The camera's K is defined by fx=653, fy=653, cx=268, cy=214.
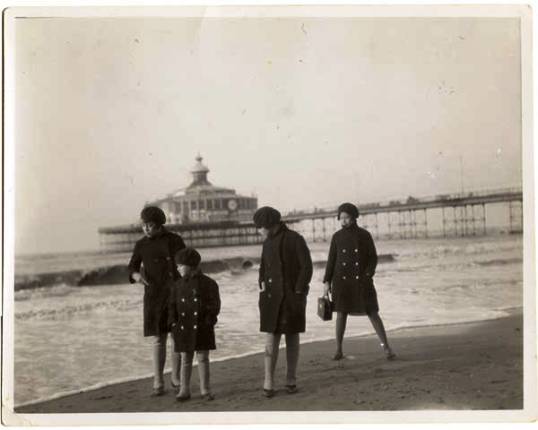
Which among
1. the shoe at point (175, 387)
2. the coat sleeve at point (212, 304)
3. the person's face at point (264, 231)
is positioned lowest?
the shoe at point (175, 387)

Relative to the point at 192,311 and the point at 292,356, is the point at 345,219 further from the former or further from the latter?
the point at 192,311

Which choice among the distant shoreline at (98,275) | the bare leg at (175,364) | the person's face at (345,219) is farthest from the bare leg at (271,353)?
the person's face at (345,219)

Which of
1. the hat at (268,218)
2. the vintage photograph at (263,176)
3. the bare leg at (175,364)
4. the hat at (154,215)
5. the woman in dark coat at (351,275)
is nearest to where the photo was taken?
the hat at (268,218)

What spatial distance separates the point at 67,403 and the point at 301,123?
2.91m

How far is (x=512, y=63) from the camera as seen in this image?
5.39 meters

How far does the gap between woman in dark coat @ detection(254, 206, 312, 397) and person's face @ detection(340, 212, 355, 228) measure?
568 millimetres

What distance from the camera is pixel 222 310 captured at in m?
5.13

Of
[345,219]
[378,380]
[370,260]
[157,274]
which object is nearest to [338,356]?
[378,380]

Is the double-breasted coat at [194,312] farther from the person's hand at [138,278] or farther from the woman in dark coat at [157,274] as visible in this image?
the person's hand at [138,278]

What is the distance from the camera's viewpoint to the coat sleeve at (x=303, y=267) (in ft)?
15.0

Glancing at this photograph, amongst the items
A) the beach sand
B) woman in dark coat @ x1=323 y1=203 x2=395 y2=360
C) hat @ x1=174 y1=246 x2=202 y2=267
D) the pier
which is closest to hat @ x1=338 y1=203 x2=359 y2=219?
woman in dark coat @ x1=323 y1=203 x2=395 y2=360

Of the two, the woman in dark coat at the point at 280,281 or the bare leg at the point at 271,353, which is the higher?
the woman in dark coat at the point at 280,281

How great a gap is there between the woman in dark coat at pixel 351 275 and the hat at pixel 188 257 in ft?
3.49

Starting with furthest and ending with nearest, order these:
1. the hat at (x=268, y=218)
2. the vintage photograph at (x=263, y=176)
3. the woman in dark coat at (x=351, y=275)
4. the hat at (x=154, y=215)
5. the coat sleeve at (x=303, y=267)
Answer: the vintage photograph at (x=263, y=176), the woman in dark coat at (x=351, y=275), the hat at (x=154, y=215), the hat at (x=268, y=218), the coat sleeve at (x=303, y=267)
